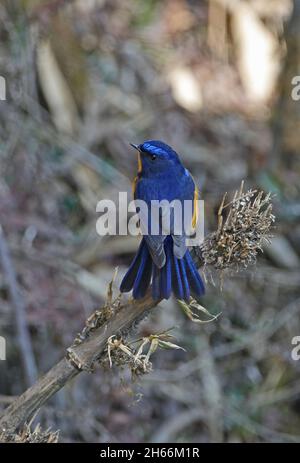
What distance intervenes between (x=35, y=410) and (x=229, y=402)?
11.1 ft

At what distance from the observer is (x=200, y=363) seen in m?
5.59

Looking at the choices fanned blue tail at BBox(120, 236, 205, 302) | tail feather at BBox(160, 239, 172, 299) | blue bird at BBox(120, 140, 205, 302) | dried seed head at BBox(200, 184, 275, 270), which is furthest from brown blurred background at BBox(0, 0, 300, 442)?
dried seed head at BBox(200, 184, 275, 270)

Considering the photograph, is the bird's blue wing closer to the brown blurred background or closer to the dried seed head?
the dried seed head

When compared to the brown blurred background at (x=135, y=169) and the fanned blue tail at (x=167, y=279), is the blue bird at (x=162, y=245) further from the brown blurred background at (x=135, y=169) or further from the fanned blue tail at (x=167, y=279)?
the brown blurred background at (x=135, y=169)

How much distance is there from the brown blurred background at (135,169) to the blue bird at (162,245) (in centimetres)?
90

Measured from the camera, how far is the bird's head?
3.64 meters

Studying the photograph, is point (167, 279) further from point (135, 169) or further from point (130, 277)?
point (135, 169)

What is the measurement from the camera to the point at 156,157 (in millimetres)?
3652

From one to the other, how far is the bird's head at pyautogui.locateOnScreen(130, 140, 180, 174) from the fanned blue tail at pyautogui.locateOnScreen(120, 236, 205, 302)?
2.47 ft

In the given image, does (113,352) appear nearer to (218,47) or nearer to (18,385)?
(18,385)

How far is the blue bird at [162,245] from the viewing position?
8.76 ft

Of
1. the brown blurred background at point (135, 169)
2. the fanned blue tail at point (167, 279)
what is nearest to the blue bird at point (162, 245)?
the fanned blue tail at point (167, 279)

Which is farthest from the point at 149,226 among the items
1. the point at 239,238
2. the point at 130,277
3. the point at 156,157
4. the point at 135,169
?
the point at 135,169

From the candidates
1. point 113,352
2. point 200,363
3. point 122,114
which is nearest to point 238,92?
point 122,114
